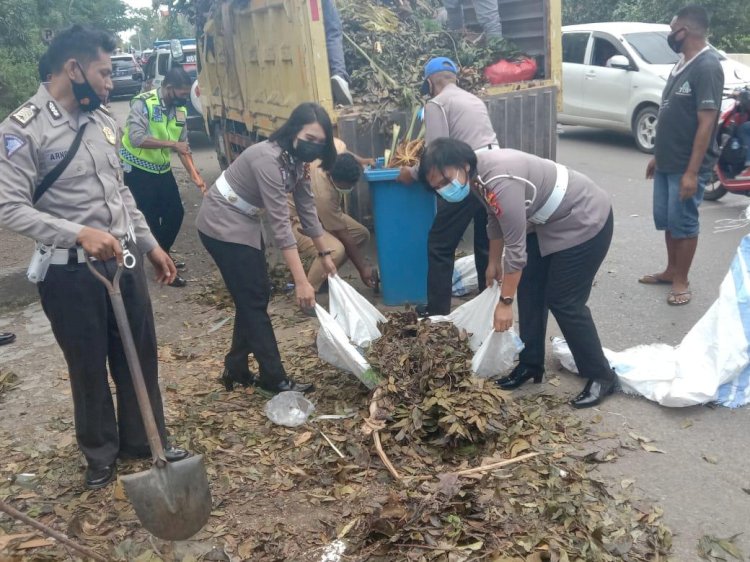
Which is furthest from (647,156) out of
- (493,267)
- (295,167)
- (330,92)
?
(295,167)

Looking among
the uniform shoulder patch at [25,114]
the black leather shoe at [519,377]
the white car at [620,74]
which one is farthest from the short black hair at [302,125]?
the white car at [620,74]

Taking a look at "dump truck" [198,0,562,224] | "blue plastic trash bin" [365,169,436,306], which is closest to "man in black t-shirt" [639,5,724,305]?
"dump truck" [198,0,562,224]

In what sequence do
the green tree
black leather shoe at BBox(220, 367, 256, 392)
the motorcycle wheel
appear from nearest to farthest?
black leather shoe at BBox(220, 367, 256, 392) → the motorcycle wheel → the green tree

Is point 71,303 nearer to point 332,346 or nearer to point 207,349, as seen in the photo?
point 332,346

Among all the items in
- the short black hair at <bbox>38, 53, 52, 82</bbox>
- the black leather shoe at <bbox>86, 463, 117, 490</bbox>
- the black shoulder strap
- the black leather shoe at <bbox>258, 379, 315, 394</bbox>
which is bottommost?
the black leather shoe at <bbox>258, 379, 315, 394</bbox>

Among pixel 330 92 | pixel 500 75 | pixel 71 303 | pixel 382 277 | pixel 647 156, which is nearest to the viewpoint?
pixel 71 303

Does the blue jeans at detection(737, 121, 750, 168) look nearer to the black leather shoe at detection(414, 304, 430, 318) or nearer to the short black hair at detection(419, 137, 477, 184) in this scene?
the black leather shoe at detection(414, 304, 430, 318)

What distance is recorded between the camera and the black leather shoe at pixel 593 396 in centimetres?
388

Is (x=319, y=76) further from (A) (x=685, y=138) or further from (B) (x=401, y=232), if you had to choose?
(A) (x=685, y=138)

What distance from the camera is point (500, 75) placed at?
22.1 ft

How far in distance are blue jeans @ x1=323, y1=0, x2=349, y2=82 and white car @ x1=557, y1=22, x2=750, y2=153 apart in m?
5.26

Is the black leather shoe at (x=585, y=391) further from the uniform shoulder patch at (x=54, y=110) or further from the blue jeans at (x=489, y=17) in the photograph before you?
the blue jeans at (x=489, y=17)

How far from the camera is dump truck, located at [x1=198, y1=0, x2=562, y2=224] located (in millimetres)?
5945

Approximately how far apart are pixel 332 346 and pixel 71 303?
1384 millimetres
